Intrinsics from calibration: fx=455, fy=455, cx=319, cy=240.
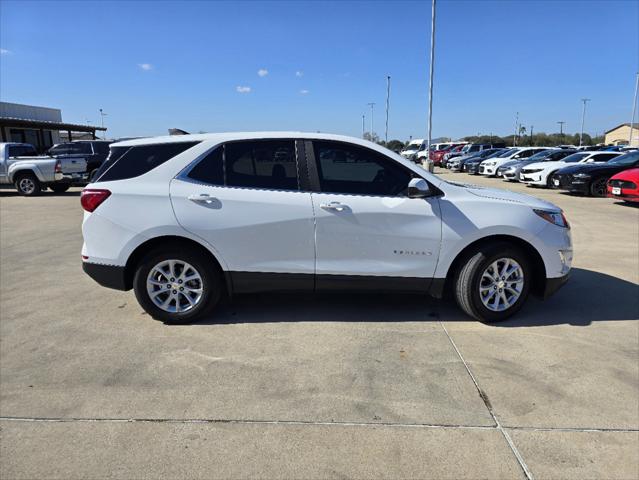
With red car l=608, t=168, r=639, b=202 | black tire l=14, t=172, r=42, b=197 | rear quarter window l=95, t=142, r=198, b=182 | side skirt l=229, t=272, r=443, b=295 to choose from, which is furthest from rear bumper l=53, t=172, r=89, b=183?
red car l=608, t=168, r=639, b=202

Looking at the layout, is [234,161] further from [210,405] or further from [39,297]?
[39,297]

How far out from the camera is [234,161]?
421cm

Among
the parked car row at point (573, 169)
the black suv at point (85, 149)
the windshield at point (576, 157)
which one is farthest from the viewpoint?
the windshield at point (576, 157)

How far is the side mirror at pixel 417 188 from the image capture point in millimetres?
3955

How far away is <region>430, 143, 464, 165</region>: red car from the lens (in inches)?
1570

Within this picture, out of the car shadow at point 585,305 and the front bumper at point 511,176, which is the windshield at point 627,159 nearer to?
the front bumper at point 511,176

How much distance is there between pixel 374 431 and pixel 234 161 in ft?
8.65

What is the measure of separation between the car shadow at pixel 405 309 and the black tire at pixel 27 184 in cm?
1392

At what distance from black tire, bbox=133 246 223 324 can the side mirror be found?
1919mm

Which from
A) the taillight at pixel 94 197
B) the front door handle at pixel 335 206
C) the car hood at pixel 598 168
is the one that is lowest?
the front door handle at pixel 335 206

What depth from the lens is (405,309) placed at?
4680 mm

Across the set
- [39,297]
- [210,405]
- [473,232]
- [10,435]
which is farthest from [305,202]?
[39,297]

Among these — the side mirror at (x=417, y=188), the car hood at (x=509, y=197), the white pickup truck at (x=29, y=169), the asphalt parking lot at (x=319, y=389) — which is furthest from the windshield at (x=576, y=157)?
the white pickup truck at (x=29, y=169)

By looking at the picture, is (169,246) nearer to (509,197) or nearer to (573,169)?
(509,197)
